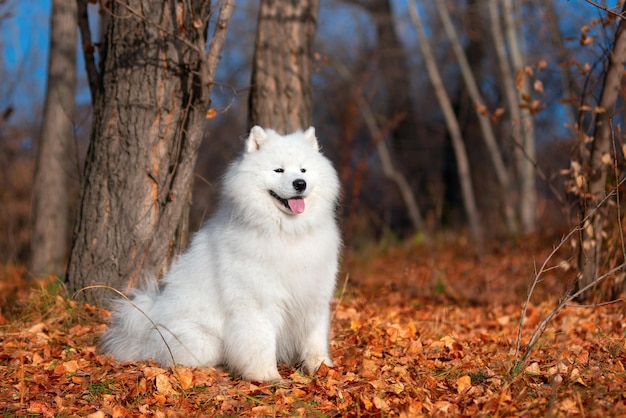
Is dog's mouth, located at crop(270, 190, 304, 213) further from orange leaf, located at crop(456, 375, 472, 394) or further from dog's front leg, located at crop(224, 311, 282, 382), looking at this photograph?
orange leaf, located at crop(456, 375, 472, 394)

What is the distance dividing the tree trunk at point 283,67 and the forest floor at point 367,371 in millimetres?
2235

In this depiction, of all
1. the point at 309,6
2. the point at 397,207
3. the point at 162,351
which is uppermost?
the point at 309,6

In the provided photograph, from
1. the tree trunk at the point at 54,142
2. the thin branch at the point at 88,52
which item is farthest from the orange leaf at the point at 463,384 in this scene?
the tree trunk at the point at 54,142

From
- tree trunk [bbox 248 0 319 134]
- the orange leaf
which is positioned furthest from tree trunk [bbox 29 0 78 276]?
the orange leaf

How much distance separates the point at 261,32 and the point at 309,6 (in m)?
0.67

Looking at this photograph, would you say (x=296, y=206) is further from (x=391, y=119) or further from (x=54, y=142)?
(x=391, y=119)

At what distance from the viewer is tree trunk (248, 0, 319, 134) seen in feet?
23.9

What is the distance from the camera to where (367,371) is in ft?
13.5

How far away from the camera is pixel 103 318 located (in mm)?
5316

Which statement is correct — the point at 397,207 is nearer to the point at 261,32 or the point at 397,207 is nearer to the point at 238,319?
the point at 261,32

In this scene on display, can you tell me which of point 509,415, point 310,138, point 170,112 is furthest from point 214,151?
point 509,415

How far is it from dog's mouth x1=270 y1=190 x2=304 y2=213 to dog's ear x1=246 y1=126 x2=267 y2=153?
0.37 metres

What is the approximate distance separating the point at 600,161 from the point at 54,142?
23.0ft

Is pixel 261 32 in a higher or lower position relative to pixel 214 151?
higher
